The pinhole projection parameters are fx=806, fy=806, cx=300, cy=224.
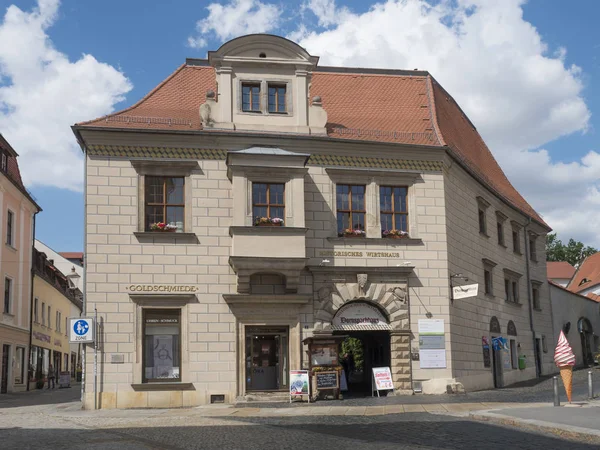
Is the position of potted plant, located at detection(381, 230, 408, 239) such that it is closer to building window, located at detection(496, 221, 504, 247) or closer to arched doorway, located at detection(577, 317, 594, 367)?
building window, located at detection(496, 221, 504, 247)

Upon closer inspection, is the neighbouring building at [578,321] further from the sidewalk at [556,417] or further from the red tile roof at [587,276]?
the sidewalk at [556,417]

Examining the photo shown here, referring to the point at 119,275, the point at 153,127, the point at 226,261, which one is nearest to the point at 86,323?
the point at 119,275

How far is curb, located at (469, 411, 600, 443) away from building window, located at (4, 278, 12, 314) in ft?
98.6

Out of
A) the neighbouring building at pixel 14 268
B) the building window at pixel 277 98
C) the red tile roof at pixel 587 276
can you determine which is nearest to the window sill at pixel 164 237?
the building window at pixel 277 98

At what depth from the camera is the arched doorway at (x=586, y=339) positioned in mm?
47812

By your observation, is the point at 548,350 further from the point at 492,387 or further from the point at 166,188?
the point at 166,188

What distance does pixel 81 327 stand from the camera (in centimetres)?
2512

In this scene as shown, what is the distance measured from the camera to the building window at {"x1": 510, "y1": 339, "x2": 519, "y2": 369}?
116ft

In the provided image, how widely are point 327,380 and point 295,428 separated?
8.53m

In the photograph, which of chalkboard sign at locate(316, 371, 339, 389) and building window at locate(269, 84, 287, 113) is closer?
chalkboard sign at locate(316, 371, 339, 389)

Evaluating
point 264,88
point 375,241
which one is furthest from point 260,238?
point 264,88

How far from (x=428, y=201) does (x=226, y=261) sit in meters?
7.64

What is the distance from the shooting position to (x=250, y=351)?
2714 cm

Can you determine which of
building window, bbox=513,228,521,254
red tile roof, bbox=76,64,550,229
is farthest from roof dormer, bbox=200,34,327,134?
building window, bbox=513,228,521,254
